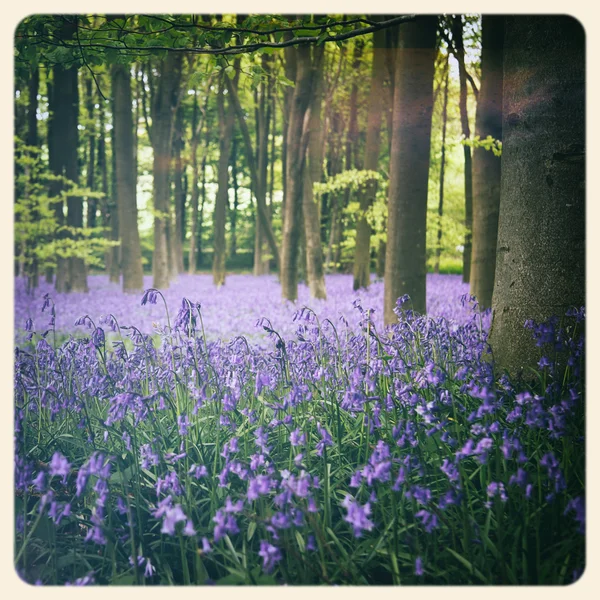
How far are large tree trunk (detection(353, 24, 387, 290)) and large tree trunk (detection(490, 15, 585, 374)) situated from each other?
6.71 feet

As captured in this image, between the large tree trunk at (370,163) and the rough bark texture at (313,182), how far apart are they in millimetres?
719

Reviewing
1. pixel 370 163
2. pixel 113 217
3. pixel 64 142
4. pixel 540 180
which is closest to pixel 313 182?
pixel 370 163

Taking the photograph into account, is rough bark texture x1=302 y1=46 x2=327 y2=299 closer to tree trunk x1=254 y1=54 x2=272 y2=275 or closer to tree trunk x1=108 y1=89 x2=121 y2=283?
tree trunk x1=254 y1=54 x2=272 y2=275

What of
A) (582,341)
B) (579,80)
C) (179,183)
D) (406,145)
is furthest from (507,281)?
(179,183)

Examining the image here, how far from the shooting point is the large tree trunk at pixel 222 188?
8.24 metres

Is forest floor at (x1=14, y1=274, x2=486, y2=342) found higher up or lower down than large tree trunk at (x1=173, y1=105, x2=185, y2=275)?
lower down

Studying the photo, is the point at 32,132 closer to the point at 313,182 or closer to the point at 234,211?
the point at 313,182

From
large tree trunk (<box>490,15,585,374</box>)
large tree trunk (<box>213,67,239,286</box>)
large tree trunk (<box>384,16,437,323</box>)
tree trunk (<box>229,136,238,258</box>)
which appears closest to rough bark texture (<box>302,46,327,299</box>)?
tree trunk (<box>229,136,238,258</box>)

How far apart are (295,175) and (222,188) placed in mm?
2342

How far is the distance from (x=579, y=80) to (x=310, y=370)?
206 centimetres

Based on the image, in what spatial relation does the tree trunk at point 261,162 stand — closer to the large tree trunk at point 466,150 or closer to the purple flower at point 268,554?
the large tree trunk at point 466,150

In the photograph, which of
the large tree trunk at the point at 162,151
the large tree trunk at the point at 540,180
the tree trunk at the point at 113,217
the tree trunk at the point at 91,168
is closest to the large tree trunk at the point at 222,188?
the large tree trunk at the point at 162,151

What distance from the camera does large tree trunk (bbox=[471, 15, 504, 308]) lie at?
11.4ft

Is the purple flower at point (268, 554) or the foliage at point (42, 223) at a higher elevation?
the foliage at point (42, 223)
